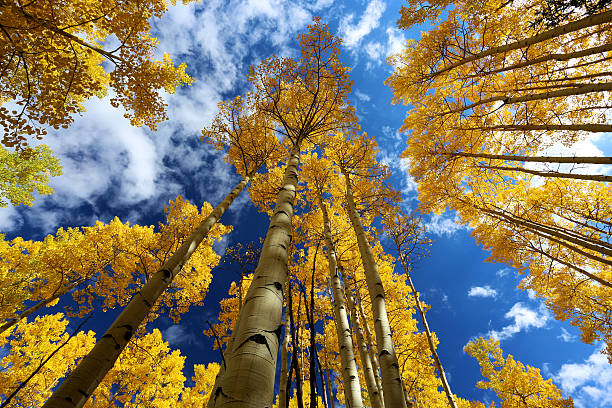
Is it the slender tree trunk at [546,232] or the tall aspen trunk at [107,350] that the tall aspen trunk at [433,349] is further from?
the tall aspen trunk at [107,350]

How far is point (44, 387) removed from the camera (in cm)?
1057

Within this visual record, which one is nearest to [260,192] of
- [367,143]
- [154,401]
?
[367,143]

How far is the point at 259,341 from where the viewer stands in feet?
4.50

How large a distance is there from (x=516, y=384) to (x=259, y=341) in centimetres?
1606

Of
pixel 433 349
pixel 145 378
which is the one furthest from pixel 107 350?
pixel 145 378

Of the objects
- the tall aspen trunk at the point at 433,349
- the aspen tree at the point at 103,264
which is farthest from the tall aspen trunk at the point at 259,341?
the aspen tree at the point at 103,264

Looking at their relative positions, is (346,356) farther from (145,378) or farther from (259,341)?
(145,378)

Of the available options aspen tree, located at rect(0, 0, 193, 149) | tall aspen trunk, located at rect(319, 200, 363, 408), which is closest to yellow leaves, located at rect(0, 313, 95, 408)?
aspen tree, located at rect(0, 0, 193, 149)

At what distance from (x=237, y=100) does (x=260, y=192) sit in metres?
3.07

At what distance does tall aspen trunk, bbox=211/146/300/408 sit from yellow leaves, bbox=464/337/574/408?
51.7 ft

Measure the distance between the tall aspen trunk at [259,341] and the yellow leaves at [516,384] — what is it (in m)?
15.8

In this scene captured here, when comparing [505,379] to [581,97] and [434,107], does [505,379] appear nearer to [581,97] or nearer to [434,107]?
[581,97]

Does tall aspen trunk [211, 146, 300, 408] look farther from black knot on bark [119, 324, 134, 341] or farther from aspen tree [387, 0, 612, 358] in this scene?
aspen tree [387, 0, 612, 358]

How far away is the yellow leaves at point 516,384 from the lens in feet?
34.2
